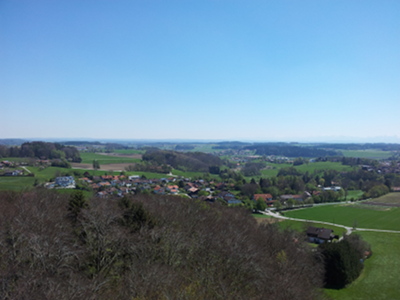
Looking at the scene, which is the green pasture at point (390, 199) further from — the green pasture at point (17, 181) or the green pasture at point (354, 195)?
the green pasture at point (17, 181)

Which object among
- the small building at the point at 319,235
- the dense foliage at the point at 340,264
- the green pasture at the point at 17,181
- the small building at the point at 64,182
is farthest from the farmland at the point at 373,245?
the green pasture at the point at 17,181

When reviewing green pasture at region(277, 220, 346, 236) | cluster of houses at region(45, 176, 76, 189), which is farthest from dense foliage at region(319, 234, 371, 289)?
cluster of houses at region(45, 176, 76, 189)

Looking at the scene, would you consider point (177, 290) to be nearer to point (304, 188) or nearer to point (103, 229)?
point (103, 229)

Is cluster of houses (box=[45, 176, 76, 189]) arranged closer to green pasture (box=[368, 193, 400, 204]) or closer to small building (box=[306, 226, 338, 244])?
small building (box=[306, 226, 338, 244])

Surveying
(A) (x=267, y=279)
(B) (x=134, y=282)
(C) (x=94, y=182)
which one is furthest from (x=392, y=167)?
(B) (x=134, y=282)

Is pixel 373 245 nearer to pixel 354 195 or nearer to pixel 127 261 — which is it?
pixel 127 261

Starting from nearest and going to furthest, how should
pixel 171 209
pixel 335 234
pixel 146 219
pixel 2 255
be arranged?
pixel 2 255, pixel 146 219, pixel 171 209, pixel 335 234
